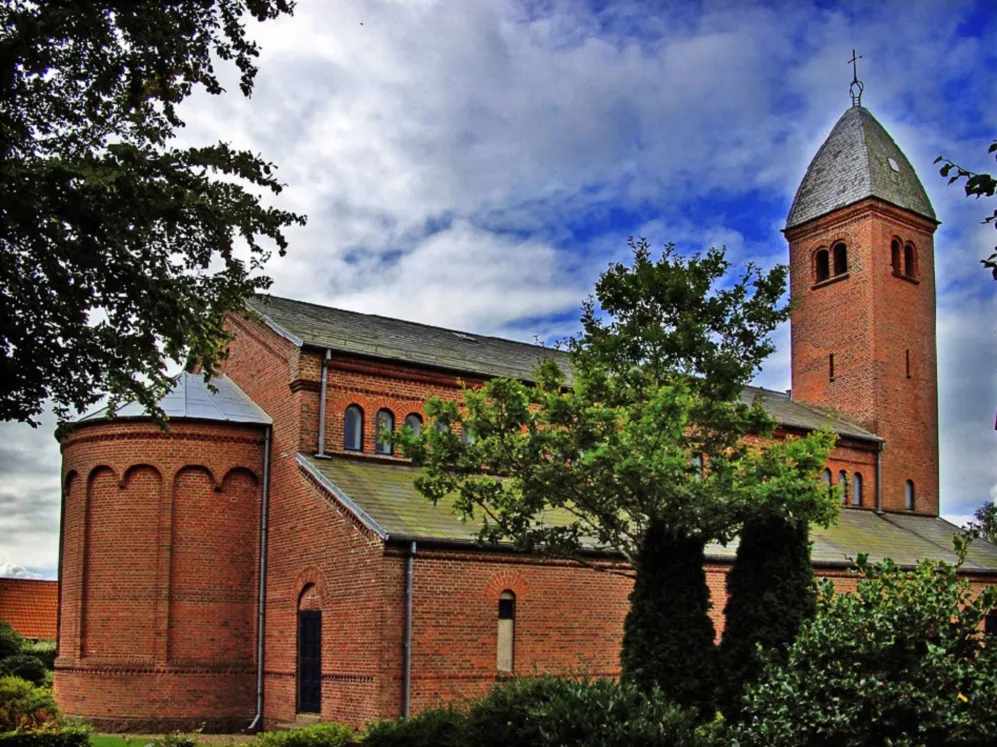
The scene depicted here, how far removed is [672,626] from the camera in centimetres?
1758

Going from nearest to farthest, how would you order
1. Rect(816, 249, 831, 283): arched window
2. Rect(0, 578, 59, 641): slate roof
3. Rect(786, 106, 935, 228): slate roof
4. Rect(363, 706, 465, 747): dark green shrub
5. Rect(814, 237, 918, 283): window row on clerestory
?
Rect(363, 706, 465, 747): dark green shrub, Rect(786, 106, 935, 228): slate roof, Rect(814, 237, 918, 283): window row on clerestory, Rect(816, 249, 831, 283): arched window, Rect(0, 578, 59, 641): slate roof

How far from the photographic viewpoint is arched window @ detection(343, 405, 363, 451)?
25.8 m

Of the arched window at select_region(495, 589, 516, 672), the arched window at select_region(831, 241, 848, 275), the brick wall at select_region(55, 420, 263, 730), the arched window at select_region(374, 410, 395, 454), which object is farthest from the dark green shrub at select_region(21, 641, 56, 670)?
the arched window at select_region(831, 241, 848, 275)

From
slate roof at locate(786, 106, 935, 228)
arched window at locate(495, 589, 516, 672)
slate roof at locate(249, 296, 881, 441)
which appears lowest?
arched window at locate(495, 589, 516, 672)

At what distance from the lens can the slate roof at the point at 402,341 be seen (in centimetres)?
2642

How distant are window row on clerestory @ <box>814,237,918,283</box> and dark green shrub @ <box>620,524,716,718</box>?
23.5m

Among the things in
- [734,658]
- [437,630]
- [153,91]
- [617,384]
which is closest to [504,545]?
[437,630]

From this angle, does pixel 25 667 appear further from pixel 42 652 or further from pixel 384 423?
pixel 384 423

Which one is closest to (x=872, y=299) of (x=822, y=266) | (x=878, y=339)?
(x=878, y=339)

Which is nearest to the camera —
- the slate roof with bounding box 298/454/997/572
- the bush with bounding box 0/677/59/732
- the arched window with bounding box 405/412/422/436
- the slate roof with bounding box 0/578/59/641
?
the bush with bounding box 0/677/59/732

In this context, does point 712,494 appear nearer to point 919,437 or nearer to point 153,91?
point 153,91

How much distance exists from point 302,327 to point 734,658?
14075 mm

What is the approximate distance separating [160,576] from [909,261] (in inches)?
1101

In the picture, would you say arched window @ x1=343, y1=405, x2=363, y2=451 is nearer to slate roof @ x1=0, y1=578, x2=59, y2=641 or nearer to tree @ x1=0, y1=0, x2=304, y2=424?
tree @ x1=0, y1=0, x2=304, y2=424
